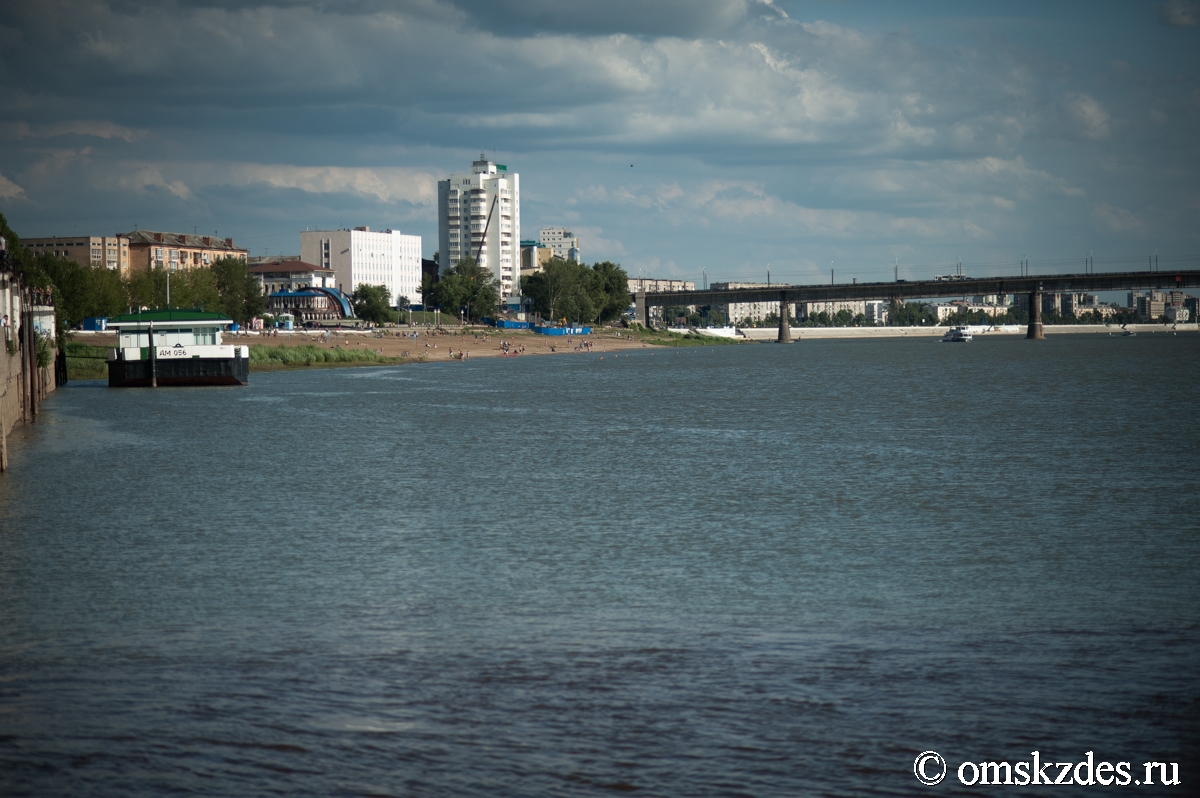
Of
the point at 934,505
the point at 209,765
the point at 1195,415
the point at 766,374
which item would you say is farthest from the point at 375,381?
the point at 209,765

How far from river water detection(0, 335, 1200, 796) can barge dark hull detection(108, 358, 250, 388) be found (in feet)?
146

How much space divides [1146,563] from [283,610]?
15055 mm

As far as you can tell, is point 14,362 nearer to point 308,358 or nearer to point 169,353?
point 169,353

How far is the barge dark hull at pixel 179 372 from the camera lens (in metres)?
85.0

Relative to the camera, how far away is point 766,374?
116 meters

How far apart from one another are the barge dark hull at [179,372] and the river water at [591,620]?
44395mm

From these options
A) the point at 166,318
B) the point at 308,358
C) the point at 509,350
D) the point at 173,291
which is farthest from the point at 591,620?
the point at 509,350

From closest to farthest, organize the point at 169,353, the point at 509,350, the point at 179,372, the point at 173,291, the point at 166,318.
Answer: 1. the point at 166,318
2. the point at 169,353
3. the point at 179,372
4. the point at 173,291
5. the point at 509,350

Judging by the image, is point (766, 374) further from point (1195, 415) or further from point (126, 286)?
point (126, 286)

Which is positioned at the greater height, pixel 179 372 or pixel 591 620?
pixel 179 372

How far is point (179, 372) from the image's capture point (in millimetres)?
86375

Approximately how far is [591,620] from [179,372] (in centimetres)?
7588

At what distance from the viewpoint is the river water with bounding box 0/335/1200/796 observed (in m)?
11.7

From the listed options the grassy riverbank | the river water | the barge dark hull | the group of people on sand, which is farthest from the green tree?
the river water
